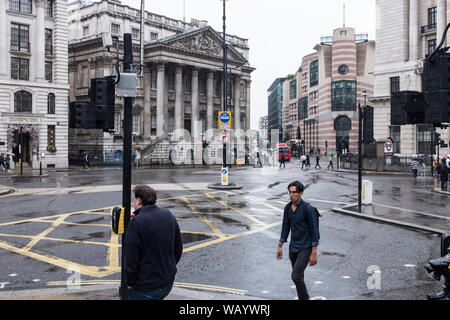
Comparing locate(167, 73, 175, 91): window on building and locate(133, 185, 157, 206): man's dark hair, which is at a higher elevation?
locate(167, 73, 175, 91): window on building

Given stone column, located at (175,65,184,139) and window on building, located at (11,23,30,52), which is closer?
window on building, located at (11,23,30,52)

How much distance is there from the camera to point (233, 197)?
1977cm

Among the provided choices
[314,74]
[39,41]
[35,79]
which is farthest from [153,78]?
[314,74]

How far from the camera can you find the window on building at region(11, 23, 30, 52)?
4359 cm

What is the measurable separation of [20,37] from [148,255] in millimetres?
46594

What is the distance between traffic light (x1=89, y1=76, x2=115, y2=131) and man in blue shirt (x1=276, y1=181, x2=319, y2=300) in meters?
3.40

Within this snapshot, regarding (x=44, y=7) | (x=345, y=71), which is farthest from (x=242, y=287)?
(x=345, y=71)

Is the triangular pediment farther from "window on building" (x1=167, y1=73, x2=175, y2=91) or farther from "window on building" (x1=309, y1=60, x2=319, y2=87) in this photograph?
"window on building" (x1=309, y1=60, x2=319, y2=87)

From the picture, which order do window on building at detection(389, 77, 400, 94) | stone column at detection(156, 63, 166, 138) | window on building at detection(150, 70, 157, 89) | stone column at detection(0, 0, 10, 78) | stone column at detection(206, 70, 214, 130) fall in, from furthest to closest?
1. stone column at detection(206, 70, 214, 130)
2. window on building at detection(150, 70, 157, 89)
3. stone column at detection(156, 63, 166, 138)
4. window on building at detection(389, 77, 400, 94)
5. stone column at detection(0, 0, 10, 78)

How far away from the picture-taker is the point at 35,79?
4472cm

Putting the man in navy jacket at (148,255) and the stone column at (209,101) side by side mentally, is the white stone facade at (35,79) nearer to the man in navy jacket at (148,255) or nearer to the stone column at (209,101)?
the stone column at (209,101)

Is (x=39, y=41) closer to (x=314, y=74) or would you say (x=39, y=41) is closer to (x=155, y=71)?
(x=155, y=71)

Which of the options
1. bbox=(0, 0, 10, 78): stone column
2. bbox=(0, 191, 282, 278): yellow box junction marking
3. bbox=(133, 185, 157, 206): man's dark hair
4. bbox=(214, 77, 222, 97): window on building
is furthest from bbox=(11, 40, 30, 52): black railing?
bbox=(133, 185, 157, 206): man's dark hair

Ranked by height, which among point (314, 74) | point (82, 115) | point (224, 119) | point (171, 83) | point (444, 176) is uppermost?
point (314, 74)
